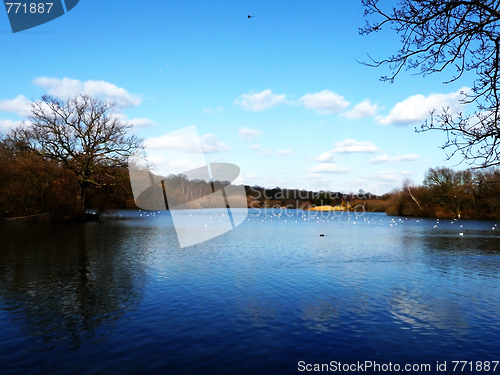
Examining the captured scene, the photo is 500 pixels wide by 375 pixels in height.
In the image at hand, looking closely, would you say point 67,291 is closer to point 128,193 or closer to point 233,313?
point 233,313

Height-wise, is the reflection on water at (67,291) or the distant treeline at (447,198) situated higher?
the distant treeline at (447,198)

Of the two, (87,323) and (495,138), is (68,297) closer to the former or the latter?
(87,323)

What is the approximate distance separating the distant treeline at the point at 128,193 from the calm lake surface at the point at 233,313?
355 cm

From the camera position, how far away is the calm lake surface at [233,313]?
671cm

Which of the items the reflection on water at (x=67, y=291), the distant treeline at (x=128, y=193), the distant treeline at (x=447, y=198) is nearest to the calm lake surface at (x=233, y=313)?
the reflection on water at (x=67, y=291)

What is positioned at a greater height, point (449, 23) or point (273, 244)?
point (449, 23)

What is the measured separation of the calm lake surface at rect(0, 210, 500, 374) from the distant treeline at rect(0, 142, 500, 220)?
3.55 metres

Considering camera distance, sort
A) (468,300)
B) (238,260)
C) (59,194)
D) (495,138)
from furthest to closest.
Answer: (59,194) → (238,260) → (468,300) → (495,138)

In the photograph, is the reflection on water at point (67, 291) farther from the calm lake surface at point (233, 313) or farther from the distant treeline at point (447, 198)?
the distant treeline at point (447, 198)

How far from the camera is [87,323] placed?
832 centimetres

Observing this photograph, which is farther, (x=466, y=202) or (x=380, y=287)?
(x=466, y=202)

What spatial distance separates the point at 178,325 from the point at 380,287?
724 centimetres

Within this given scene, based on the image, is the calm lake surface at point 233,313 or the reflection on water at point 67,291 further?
the reflection on water at point 67,291

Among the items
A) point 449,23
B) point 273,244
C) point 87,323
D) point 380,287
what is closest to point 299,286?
point 380,287
